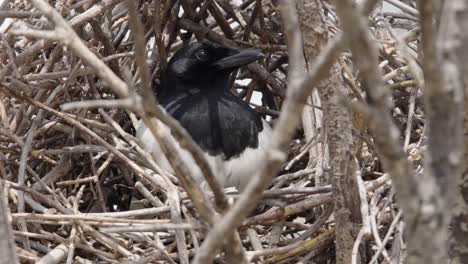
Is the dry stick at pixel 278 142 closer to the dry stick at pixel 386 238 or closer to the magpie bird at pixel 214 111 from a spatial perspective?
the dry stick at pixel 386 238

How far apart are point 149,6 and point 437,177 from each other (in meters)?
2.22

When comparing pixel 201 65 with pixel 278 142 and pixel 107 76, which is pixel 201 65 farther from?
pixel 278 142

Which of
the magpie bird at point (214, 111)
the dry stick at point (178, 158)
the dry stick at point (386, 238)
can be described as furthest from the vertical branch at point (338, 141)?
the magpie bird at point (214, 111)

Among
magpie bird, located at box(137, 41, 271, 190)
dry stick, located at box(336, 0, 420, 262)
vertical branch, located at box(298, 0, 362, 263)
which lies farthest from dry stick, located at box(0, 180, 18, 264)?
magpie bird, located at box(137, 41, 271, 190)

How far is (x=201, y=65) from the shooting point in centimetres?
330

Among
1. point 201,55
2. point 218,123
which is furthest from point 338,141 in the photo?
point 201,55

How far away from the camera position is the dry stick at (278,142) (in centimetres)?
108

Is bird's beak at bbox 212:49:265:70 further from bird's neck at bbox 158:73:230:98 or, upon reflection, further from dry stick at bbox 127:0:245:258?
dry stick at bbox 127:0:245:258

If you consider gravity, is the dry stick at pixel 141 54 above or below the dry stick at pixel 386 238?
above

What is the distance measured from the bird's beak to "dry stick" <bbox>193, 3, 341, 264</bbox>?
1.80 m

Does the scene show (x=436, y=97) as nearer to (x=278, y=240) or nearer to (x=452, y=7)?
(x=452, y=7)

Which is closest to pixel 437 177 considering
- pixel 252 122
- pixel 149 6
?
pixel 252 122

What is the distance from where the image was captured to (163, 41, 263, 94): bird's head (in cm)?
318

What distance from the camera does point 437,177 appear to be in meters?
1.05
